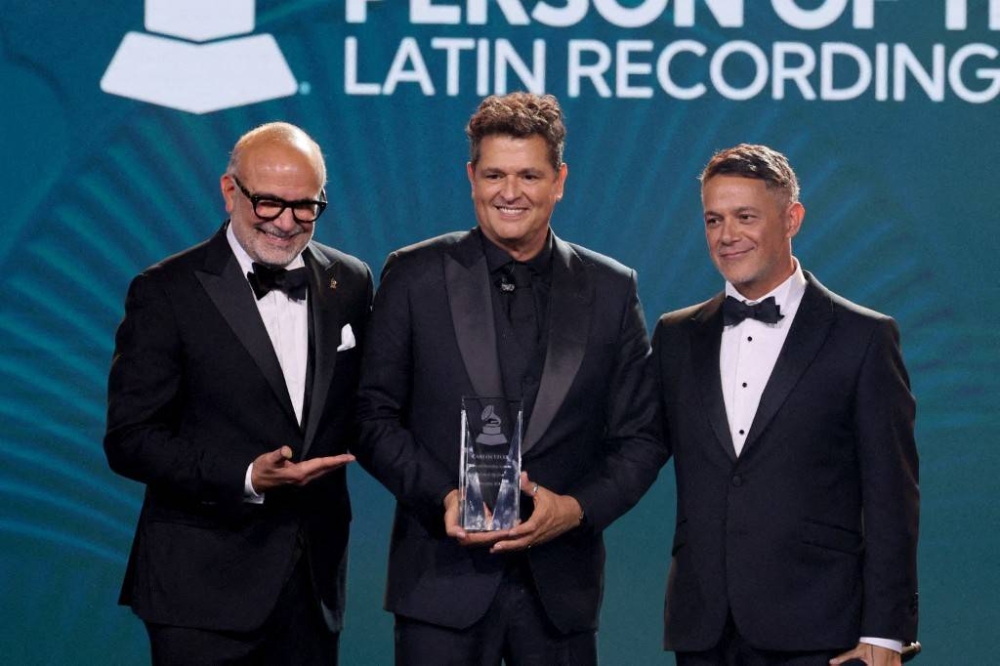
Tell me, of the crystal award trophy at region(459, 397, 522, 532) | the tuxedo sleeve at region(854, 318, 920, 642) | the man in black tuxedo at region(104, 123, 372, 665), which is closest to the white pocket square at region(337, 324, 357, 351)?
the man in black tuxedo at region(104, 123, 372, 665)

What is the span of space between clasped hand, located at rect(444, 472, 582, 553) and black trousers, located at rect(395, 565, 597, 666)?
0.15 m

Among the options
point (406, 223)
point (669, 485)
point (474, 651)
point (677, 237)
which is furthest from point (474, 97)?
point (474, 651)

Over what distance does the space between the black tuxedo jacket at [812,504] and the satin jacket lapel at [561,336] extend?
340mm

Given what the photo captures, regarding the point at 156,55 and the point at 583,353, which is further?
the point at 156,55

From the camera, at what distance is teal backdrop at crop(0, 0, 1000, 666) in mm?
5027

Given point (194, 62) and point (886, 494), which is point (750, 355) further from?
point (194, 62)

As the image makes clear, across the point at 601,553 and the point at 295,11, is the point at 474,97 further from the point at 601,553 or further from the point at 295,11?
the point at 601,553

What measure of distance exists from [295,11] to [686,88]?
1.44m

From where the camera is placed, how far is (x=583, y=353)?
3359 mm

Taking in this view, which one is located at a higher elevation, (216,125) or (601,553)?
(216,125)

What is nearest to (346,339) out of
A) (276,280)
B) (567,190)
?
(276,280)

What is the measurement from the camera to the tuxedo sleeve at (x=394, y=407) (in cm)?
323

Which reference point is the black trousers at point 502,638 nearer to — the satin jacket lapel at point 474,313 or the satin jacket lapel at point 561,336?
the satin jacket lapel at point 561,336

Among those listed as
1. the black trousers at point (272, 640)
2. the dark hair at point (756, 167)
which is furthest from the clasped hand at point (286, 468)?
the dark hair at point (756, 167)
